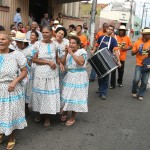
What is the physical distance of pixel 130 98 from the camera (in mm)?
Answer: 7574

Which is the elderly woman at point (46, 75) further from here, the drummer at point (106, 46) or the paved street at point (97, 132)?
the drummer at point (106, 46)

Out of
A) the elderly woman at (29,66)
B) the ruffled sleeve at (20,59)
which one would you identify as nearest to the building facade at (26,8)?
the elderly woman at (29,66)

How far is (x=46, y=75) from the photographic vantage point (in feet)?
15.9

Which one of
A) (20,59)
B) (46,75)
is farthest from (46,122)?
(20,59)

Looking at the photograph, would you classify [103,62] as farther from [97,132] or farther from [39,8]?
[39,8]

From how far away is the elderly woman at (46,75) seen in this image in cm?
482

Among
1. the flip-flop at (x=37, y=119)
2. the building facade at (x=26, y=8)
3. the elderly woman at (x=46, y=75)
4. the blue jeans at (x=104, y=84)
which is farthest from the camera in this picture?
the building facade at (x=26, y=8)

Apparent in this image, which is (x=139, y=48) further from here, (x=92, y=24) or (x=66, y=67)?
(x=92, y=24)

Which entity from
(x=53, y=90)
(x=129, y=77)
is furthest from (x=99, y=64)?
(x=129, y=77)

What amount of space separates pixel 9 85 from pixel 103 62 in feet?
10.3

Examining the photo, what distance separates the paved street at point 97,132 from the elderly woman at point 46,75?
448 mm

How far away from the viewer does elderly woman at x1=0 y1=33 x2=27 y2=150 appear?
12.8 feet

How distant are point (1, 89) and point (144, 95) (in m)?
4.98

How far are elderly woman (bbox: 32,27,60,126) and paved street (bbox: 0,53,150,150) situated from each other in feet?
1.47
